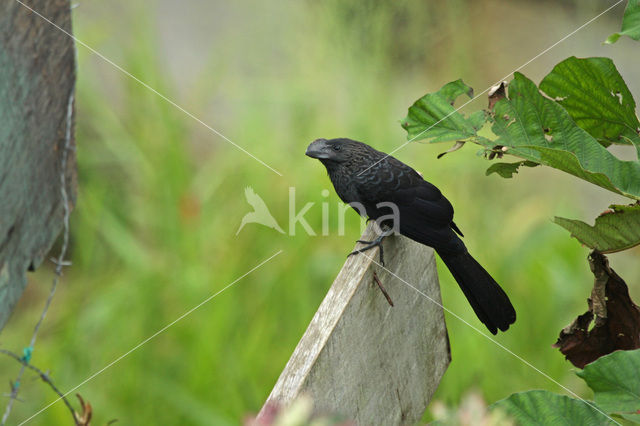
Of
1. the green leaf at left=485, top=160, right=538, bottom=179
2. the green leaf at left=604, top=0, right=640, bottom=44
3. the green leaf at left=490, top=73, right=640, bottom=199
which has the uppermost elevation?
the green leaf at left=604, top=0, right=640, bottom=44

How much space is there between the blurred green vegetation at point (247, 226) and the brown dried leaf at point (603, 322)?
97 cm

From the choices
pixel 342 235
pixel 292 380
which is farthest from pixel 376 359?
pixel 342 235

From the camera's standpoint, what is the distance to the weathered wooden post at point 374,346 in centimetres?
91

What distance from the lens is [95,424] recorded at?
2098 mm

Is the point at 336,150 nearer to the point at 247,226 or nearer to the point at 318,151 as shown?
the point at 318,151

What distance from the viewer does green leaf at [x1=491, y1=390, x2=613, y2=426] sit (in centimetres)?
92

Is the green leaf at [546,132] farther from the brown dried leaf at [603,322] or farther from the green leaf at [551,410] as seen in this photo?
the green leaf at [551,410]

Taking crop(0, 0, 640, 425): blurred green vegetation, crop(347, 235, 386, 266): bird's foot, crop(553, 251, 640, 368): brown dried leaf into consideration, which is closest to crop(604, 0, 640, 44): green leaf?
crop(553, 251, 640, 368): brown dried leaf

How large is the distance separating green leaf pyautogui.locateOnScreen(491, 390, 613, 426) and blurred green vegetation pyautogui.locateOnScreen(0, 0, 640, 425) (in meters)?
1.17

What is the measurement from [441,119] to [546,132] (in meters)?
0.16

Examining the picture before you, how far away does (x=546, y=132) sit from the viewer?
112 cm

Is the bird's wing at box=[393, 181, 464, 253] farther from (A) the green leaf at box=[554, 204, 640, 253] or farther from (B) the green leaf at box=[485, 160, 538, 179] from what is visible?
(A) the green leaf at box=[554, 204, 640, 253]

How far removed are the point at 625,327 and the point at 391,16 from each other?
6.03 feet

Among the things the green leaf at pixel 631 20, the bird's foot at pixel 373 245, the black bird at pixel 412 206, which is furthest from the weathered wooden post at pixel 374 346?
the green leaf at pixel 631 20
